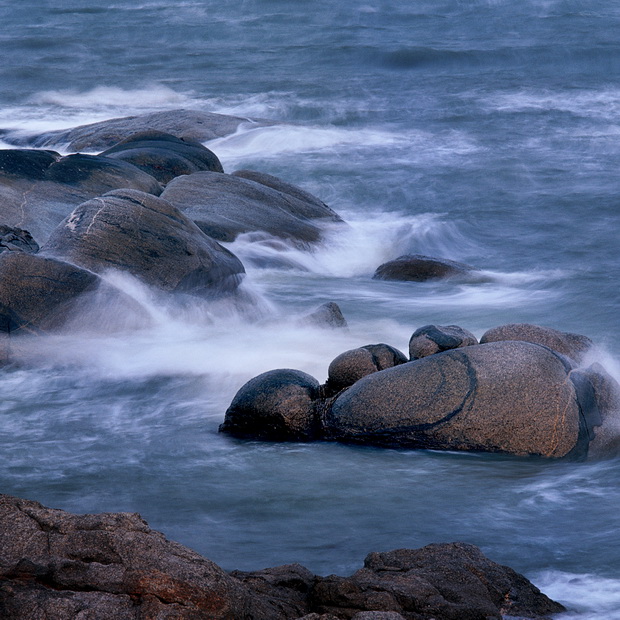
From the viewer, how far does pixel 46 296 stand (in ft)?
26.4

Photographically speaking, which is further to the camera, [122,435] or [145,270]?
[145,270]

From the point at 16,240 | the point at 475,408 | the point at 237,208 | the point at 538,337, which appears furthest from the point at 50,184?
Answer: the point at 475,408

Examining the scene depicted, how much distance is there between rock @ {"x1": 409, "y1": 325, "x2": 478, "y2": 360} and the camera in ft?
22.5

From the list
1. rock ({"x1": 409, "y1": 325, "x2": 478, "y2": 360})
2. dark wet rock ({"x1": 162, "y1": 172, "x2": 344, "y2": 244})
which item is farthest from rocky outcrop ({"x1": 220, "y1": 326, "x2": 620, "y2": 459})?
dark wet rock ({"x1": 162, "y1": 172, "x2": 344, "y2": 244})

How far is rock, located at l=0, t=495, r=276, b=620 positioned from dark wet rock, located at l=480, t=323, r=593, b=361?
4.09 m

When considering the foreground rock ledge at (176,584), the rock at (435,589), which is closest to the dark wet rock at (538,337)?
the rock at (435,589)

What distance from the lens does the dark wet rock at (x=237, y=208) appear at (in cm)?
1172

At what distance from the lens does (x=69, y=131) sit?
65.3 feet

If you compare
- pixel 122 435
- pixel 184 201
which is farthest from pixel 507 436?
pixel 184 201

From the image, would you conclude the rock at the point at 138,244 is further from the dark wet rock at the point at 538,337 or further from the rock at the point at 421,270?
the dark wet rock at the point at 538,337

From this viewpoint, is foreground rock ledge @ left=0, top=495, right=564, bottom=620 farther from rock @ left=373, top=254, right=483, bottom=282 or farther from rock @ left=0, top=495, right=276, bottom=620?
rock @ left=373, top=254, right=483, bottom=282

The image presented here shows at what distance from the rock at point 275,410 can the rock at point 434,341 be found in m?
0.81

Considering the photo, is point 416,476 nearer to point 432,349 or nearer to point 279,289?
point 432,349

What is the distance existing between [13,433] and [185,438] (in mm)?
1305
